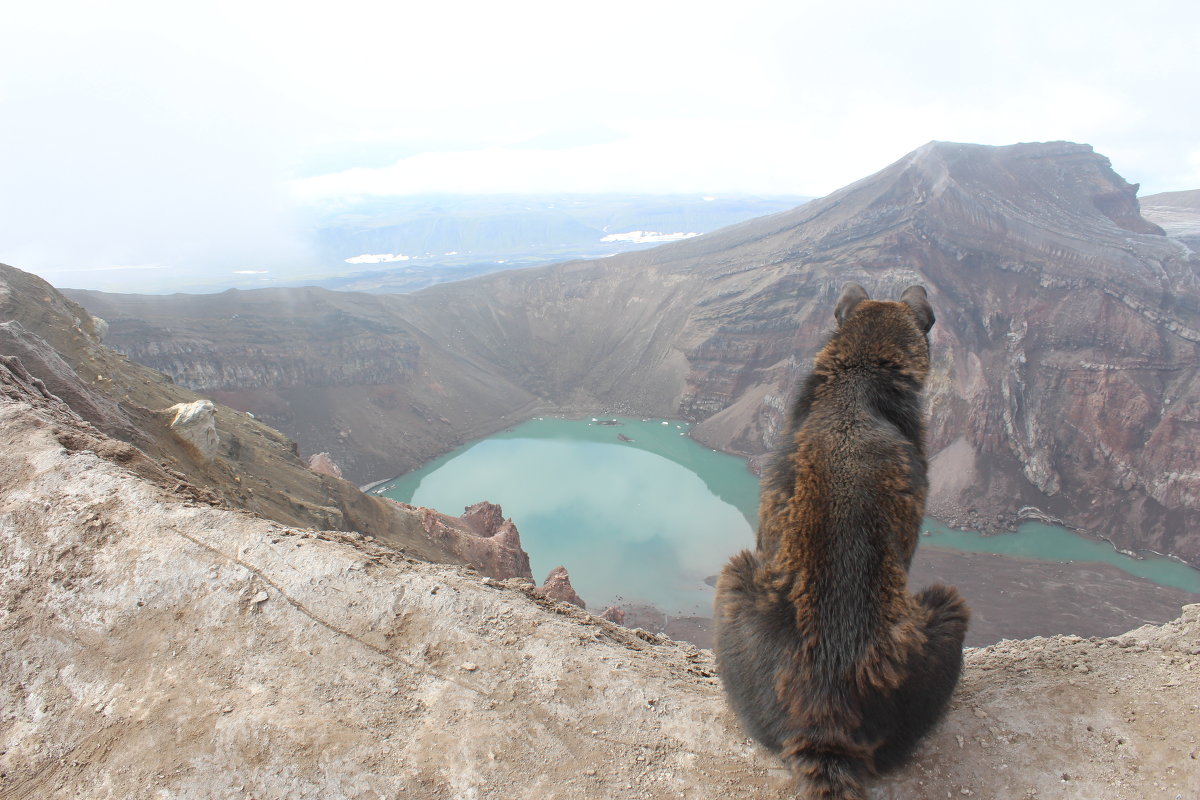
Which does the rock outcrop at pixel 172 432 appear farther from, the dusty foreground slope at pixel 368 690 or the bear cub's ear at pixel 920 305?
the bear cub's ear at pixel 920 305

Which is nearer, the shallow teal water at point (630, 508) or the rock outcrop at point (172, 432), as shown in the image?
the rock outcrop at point (172, 432)

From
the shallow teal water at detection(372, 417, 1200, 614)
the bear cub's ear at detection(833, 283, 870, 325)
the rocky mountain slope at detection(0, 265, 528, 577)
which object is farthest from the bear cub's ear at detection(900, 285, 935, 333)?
the shallow teal water at detection(372, 417, 1200, 614)

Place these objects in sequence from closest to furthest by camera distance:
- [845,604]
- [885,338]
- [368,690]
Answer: [845,604]
[885,338]
[368,690]

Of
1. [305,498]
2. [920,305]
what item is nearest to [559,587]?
[305,498]

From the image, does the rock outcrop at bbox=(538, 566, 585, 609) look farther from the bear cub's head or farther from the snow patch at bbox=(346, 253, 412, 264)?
the snow patch at bbox=(346, 253, 412, 264)

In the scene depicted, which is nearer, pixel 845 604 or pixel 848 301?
pixel 845 604

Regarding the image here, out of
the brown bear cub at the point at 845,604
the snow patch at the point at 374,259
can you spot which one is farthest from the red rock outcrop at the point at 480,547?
the snow patch at the point at 374,259

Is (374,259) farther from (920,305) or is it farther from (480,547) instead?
(920,305)
